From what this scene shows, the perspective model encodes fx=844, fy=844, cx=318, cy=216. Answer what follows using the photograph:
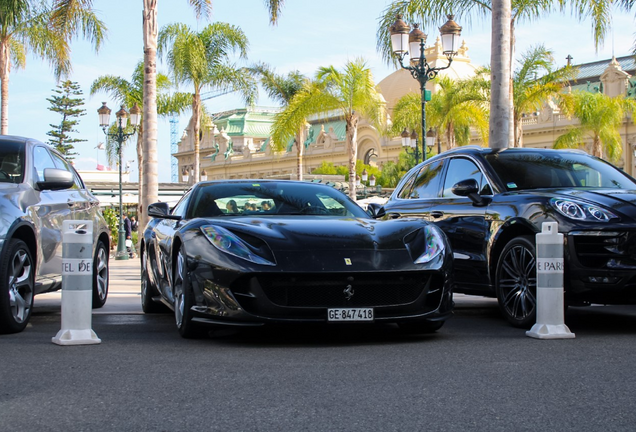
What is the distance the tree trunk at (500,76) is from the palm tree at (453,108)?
25039 mm

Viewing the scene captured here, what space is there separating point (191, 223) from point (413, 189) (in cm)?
355

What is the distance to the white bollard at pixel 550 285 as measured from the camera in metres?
6.44

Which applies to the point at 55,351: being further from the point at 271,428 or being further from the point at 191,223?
the point at 271,428

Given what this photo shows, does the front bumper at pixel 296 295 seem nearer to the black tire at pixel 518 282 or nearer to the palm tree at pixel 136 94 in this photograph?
the black tire at pixel 518 282

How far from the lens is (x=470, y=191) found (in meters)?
7.78

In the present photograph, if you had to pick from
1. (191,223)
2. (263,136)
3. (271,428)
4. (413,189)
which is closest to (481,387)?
(271,428)

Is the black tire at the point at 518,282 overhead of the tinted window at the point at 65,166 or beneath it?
beneath

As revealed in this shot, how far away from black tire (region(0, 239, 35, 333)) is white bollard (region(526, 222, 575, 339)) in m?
4.00

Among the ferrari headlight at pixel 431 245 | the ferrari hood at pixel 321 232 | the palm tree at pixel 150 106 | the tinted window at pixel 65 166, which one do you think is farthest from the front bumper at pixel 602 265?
the palm tree at pixel 150 106

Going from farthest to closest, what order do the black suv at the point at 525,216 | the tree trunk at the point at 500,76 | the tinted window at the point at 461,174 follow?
the tree trunk at the point at 500,76 → the tinted window at the point at 461,174 → the black suv at the point at 525,216

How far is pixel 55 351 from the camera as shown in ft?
18.7

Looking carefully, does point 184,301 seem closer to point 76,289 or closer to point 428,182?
point 76,289

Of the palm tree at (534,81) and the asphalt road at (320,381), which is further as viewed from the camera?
the palm tree at (534,81)


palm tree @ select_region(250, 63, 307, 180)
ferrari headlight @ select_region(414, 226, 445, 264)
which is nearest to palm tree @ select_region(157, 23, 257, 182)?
palm tree @ select_region(250, 63, 307, 180)
